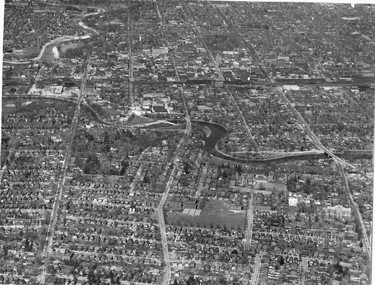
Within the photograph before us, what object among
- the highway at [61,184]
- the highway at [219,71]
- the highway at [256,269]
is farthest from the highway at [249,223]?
the highway at [61,184]

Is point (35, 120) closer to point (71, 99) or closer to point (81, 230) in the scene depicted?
point (71, 99)

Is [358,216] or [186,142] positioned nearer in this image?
[358,216]

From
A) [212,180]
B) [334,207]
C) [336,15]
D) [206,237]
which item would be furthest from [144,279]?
[336,15]

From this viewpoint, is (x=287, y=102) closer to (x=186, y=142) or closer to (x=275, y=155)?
(x=275, y=155)

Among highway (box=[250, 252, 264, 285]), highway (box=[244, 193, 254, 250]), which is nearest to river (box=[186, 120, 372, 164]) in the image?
highway (box=[244, 193, 254, 250])

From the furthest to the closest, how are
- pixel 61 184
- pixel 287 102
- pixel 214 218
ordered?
pixel 287 102, pixel 61 184, pixel 214 218

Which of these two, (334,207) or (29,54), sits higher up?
(29,54)

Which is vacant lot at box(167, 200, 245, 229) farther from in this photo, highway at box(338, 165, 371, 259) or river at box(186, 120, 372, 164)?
highway at box(338, 165, 371, 259)

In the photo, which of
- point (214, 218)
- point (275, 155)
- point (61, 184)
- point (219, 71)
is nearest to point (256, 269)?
point (214, 218)

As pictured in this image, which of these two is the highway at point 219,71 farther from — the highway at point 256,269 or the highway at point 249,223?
the highway at point 256,269
